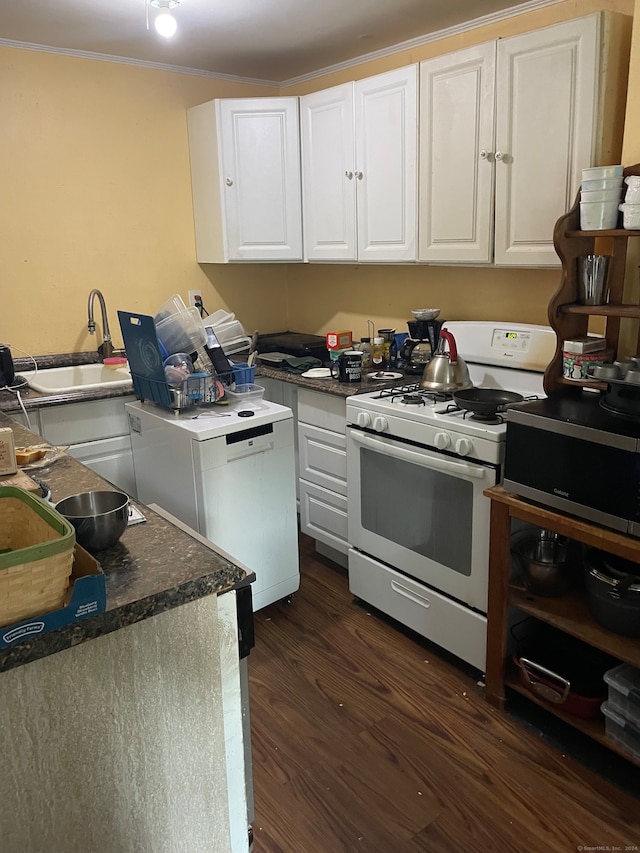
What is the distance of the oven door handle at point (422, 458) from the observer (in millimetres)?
2088

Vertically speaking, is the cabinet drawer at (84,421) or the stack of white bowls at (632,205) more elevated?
the stack of white bowls at (632,205)

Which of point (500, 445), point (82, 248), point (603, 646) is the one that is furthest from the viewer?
point (82, 248)

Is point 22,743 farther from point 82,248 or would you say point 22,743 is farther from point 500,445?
point 82,248

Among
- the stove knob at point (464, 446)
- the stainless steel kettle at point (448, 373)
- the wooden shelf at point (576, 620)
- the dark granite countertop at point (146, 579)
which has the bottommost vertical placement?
the wooden shelf at point (576, 620)

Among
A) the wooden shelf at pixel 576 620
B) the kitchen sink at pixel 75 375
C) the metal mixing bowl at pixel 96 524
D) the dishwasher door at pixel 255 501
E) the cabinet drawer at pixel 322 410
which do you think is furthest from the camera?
the kitchen sink at pixel 75 375

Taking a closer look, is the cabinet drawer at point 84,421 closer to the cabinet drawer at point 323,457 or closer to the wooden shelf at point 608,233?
the cabinet drawer at point 323,457

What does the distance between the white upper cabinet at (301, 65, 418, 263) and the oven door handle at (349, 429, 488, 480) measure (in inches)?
33.4

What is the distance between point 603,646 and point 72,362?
260 cm

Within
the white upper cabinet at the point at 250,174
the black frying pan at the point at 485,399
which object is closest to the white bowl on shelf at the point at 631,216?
the black frying pan at the point at 485,399

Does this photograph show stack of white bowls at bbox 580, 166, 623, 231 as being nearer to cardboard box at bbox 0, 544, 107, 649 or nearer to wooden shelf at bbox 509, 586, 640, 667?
wooden shelf at bbox 509, 586, 640, 667

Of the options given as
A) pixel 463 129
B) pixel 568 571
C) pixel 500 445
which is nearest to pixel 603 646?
pixel 568 571

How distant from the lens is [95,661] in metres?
1.02

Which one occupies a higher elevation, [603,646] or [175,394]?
[175,394]

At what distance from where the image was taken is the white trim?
2.56 meters
